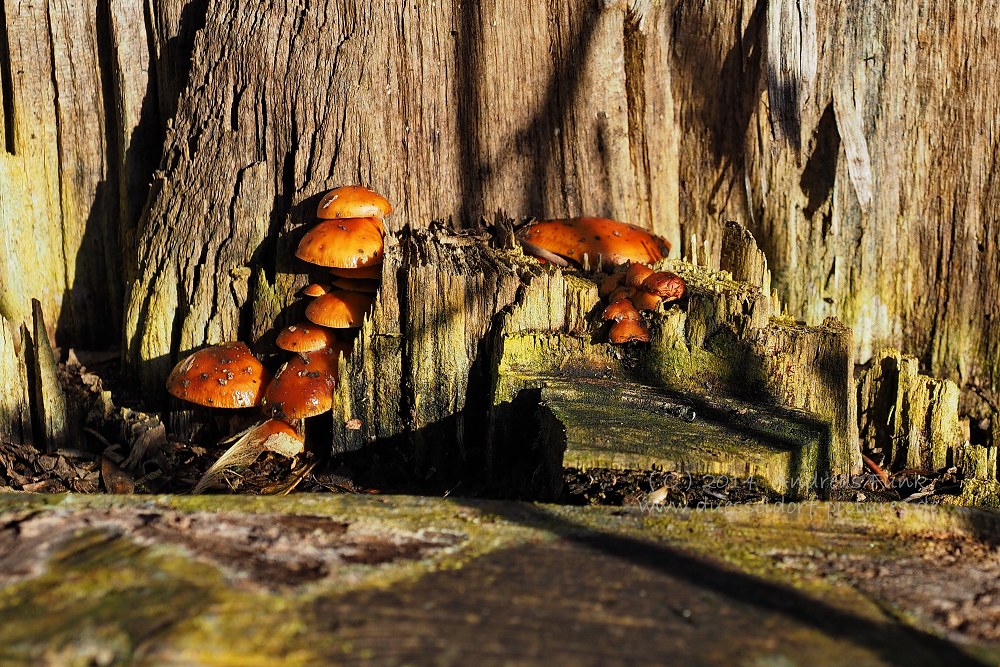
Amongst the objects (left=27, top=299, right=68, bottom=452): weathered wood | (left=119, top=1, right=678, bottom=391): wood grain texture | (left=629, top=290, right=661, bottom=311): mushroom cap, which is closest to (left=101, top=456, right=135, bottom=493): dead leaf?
(left=27, top=299, right=68, bottom=452): weathered wood

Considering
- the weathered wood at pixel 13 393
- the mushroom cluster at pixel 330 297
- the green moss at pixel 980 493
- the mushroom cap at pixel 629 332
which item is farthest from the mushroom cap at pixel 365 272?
the green moss at pixel 980 493

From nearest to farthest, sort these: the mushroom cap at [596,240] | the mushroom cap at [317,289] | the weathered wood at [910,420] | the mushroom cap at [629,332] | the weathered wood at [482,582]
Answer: the weathered wood at [482,582] → the mushroom cap at [629,332] → the mushroom cap at [317,289] → the mushroom cap at [596,240] → the weathered wood at [910,420]

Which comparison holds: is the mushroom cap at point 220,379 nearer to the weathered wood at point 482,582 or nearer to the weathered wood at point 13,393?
the weathered wood at point 13,393

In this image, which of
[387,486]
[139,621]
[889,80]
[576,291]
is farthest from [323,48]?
[139,621]

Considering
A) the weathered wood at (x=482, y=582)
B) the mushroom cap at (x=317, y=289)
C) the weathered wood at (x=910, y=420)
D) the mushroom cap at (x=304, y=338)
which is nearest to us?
the weathered wood at (x=482, y=582)

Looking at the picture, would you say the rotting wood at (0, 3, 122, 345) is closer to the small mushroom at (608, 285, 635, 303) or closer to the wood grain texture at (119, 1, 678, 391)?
the wood grain texture at (119, 1, 678, 391)

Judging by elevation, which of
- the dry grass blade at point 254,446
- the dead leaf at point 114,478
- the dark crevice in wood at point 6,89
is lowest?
the dead leaf at point 114,478

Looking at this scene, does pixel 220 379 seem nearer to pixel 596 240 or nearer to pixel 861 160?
pixel 596 240
